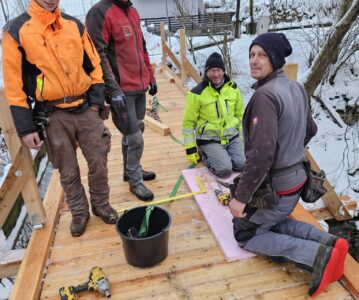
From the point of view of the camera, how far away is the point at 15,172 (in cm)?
226

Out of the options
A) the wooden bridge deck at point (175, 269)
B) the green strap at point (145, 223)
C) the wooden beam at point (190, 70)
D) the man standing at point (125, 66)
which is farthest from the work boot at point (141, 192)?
the wooden beam at point (190, 70)

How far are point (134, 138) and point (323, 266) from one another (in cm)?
172

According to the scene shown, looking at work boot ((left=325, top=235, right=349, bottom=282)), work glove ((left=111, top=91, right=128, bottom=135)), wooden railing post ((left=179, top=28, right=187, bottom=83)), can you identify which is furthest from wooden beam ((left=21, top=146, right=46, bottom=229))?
wooden railing post ((left=179, top=28, right=187, bottom=83))

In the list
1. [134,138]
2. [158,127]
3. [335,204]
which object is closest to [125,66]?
[134,138]

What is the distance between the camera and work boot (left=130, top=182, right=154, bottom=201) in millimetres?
3006

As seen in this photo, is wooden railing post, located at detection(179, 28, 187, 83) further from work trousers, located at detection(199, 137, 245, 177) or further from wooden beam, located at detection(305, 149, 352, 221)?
wooden beam, located at detection(305, 149, 352, 221)

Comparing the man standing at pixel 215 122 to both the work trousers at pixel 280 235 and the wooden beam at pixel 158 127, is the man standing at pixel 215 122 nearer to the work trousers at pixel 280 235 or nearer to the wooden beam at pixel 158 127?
the work trousers at pixel 280 235

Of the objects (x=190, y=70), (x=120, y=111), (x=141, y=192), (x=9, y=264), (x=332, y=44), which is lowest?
(x=190, y=70)

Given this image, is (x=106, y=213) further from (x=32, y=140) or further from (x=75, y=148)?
(x=32, y=140)

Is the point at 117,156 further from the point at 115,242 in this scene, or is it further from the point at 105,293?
the point at 105,293

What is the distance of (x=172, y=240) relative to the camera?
8.15 feet

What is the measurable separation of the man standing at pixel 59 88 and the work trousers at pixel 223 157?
3.97ft

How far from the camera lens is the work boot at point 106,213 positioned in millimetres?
2646

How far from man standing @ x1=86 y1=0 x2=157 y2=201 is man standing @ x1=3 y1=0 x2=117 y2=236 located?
232 millimetres
